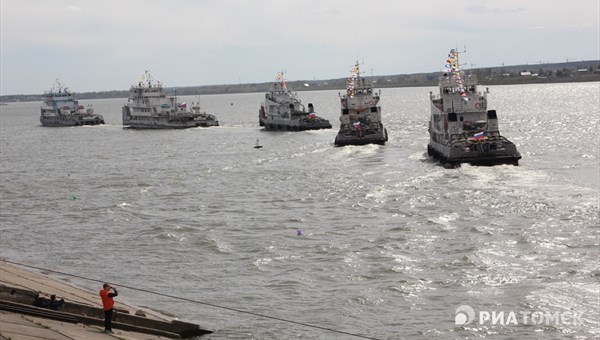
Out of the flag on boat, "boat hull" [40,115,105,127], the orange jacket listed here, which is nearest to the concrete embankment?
the orange jacket

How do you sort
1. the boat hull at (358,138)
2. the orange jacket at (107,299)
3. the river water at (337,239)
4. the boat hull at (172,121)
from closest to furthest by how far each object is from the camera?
the orange jacket at (107,299) → the river water at (337,239) → the boat hull at (358,138) → the boat hull at (172,121)

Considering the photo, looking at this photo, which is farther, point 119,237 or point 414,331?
point 119,237

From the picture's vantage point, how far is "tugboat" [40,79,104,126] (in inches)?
6919

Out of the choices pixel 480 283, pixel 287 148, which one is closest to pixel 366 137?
pixel 287 148

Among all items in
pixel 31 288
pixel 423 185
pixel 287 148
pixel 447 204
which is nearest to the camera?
pixel 31 288

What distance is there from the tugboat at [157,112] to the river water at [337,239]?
6326 centimetres

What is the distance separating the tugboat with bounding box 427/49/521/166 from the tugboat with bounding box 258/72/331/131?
37.9m

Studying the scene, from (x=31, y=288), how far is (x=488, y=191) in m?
31.5

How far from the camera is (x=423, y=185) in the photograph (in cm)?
5816

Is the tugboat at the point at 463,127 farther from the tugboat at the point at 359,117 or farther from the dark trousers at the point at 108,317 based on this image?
the dark trousers at the point at 108,317

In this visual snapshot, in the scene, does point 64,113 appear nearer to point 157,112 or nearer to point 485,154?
point 157,112

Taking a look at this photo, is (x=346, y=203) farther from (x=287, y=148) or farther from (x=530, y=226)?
(x=287, y=148)

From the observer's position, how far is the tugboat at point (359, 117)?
8925 cm

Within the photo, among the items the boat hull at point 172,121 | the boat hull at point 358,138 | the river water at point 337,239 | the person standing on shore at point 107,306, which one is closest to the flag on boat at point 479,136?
the river water at point 337,239
